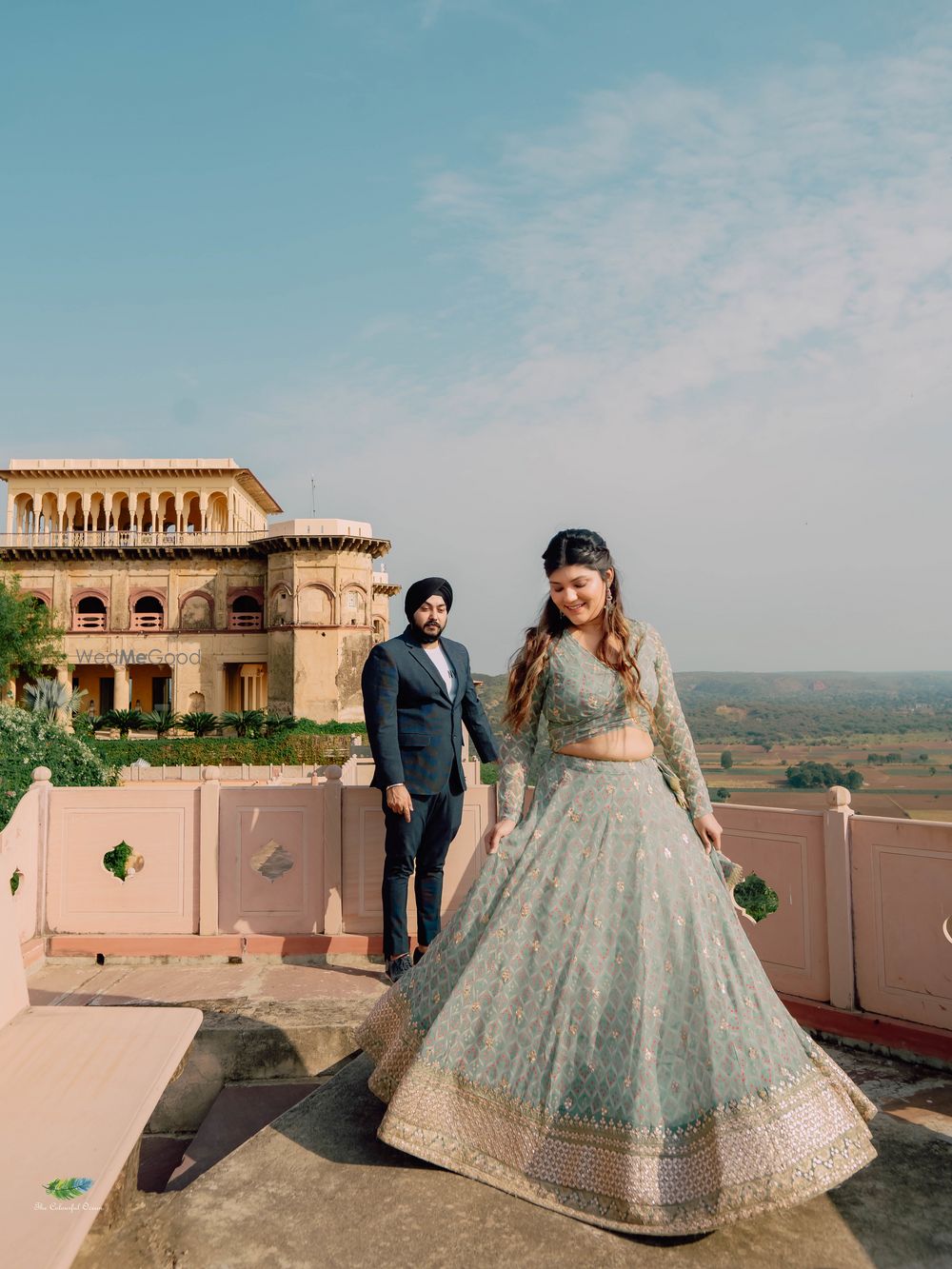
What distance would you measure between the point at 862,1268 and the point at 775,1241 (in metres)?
0.18

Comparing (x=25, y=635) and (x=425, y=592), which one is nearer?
(x=425, y=592)

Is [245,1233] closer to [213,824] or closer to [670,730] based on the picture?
[670,730]

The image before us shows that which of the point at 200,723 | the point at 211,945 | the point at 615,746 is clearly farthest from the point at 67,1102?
the point at 200,723

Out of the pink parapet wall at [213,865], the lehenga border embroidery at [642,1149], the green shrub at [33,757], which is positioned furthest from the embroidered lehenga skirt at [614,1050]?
the green shrub at [33,757]

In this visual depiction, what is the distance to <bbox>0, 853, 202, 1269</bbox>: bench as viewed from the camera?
1562 millimetres

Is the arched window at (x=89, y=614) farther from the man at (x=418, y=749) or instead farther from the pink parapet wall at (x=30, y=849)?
the man at (x=418, y=749)

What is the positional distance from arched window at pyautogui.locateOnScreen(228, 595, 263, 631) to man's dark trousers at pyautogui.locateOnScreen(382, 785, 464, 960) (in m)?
31.6

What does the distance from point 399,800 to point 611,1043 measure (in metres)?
2.01

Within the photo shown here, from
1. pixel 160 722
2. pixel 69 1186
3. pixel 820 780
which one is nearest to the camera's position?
pixel 69 1186

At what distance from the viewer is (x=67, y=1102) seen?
6.51 feet

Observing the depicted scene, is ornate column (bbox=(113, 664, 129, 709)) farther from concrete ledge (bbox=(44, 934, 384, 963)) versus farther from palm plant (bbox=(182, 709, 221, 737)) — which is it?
concrete ledge (bbox=(44, 934, 384, 963))

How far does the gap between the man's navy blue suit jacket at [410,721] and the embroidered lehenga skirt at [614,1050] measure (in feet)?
5.37

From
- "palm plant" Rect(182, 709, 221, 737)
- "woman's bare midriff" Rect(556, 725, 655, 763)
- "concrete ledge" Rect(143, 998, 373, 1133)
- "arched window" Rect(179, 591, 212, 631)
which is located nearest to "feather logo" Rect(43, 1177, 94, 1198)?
"woman's bare midriff" Rect(556, 725, 655, 763)

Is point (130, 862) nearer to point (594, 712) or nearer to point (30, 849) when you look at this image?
point (30, 849)
